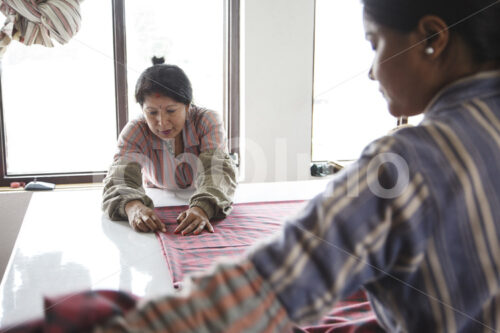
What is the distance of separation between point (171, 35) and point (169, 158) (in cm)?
23

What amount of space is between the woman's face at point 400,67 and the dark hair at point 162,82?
1.64 feet

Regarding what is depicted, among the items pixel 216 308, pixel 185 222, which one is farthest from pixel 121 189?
pixel 216 308

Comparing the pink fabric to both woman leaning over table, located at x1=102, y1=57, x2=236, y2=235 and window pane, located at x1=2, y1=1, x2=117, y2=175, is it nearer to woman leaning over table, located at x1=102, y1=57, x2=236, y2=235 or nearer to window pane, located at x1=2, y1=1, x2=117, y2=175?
woman leaning over table, located at x1=102, y1=57, x2=236, y2=235

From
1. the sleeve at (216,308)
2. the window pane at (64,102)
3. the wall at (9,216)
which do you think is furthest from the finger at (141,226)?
the wall at (9,216)

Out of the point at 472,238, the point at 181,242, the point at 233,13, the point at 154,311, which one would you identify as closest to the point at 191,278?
the point at 154,311

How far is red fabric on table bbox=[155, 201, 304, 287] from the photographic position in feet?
1.43

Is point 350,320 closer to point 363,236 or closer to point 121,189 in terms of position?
Answer: point 363,236

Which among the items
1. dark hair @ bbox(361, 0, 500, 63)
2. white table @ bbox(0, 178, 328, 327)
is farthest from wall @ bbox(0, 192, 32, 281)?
dark hair @ bbox(361, 0, 500, 63)

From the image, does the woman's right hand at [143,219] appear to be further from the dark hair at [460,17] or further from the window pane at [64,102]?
the dark hair at [460,17]

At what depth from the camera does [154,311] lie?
164mm

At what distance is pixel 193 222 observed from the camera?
→ 56 centimetres

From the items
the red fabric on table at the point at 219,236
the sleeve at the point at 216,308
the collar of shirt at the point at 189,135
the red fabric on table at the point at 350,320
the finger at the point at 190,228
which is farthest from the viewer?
the collar of shirt at the point at 189,135

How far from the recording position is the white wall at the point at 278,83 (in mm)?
830

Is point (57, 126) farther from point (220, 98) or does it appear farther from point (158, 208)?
point (220, 98)
